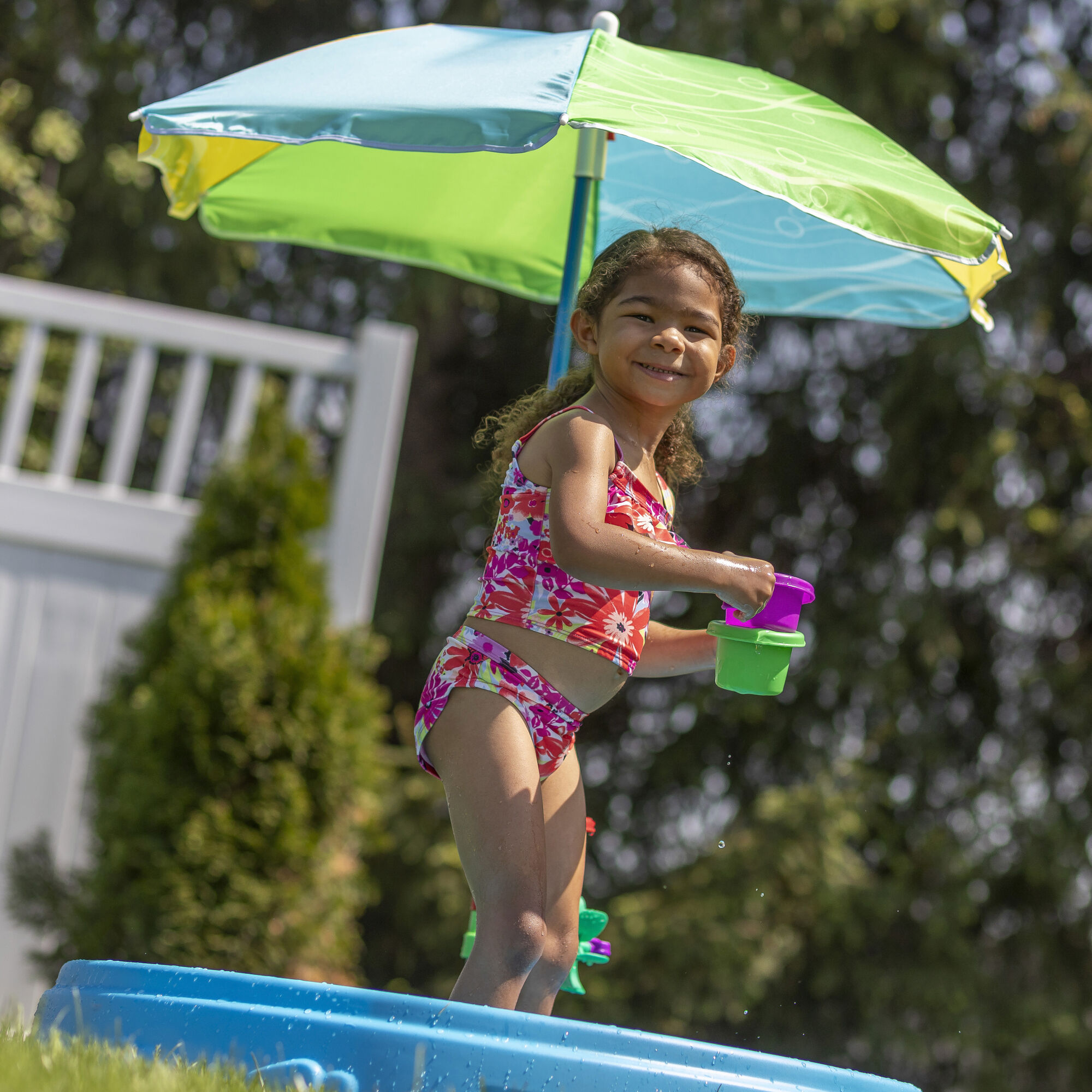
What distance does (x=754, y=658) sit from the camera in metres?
2.13

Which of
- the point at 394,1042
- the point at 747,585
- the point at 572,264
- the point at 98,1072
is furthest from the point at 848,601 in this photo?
the point at 98,1072

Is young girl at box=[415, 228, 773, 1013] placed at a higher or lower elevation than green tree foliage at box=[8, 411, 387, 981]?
higher

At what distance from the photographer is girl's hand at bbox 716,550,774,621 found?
2035 mm

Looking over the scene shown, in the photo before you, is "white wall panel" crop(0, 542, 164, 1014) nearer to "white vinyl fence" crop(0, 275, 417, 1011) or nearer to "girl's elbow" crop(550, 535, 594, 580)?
"white vinyl fence" crop(0, 275, 417, 1011)

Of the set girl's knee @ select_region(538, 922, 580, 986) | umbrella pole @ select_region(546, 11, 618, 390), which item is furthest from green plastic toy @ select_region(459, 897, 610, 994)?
umbrella pole @ select_region(546, 11, 618, 390)

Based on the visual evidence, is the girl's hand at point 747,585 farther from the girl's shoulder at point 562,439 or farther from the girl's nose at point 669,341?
the girl's nose at point 669,341

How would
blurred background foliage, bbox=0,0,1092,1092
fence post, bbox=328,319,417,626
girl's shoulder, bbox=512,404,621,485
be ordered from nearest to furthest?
girl's shoulder, bbox=512,404,621,485, fence post, bbox=328,319,417,626, blurred background foliage, bbox=0,0,1092,1092

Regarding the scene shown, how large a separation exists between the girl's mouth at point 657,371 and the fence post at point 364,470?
3138 millimetres

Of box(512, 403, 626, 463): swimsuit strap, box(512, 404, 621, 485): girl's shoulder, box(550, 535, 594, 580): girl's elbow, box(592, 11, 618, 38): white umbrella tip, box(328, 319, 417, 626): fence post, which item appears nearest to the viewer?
box(550, 535, 594, 580): girl's elbow

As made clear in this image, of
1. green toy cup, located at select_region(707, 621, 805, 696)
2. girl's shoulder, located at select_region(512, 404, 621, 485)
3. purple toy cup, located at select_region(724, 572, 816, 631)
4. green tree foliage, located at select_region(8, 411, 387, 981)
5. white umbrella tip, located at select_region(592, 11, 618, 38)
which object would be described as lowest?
green tree foliage, located at select_region(8, 411, 387, 981)

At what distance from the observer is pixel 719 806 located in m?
7.71

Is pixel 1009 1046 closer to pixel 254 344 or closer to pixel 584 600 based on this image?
pixel 254 344

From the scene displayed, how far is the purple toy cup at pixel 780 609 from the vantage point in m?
2.13

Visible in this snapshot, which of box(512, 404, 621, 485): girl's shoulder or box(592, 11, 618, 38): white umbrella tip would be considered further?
box(592, 11, 618, 38): white umbrella tip
